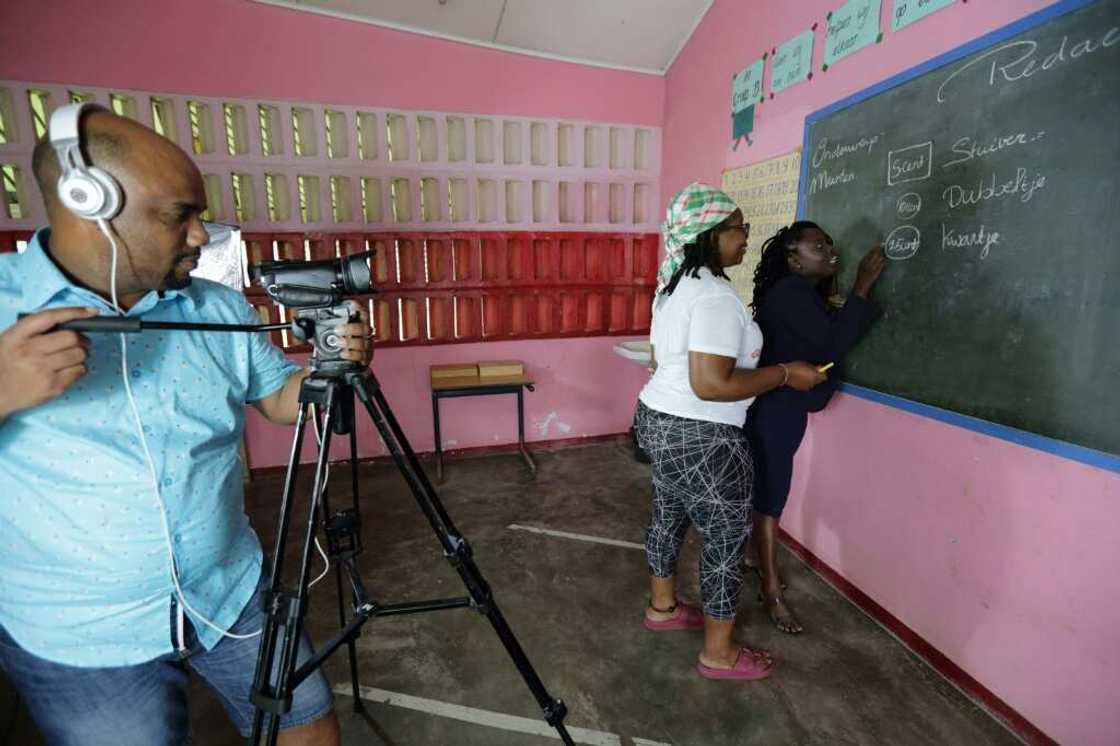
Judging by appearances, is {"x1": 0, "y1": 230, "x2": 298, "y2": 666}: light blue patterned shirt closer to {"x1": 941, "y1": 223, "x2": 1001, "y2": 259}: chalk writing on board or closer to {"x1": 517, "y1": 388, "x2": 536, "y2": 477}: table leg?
{"x1": 941, "y1": 223, "x2": 1001, "y2": 259}: chalk writing on board

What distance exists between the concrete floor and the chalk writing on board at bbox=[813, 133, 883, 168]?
1950 millimetres

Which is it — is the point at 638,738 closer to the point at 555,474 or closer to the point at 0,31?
the point at 555,474

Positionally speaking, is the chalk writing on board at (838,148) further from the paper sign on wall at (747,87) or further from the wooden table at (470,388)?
the wooden table at (470,388)

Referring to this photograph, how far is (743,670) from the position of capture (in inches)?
77.5

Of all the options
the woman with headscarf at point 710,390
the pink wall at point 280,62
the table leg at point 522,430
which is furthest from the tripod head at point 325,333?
the pink wall at point 280,62

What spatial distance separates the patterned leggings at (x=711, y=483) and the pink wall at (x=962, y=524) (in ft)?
2.50

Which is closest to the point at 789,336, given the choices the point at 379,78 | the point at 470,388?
the point at 470,388

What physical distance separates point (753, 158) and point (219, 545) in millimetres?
2986

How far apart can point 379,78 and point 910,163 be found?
122 inches

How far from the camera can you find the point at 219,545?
1052 millimetres

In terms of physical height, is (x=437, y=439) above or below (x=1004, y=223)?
below

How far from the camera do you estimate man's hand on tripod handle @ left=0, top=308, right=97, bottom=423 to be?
71 centimetres

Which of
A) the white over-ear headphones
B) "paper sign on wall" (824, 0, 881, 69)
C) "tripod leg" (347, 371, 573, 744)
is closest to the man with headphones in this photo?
the white over-ear headphones

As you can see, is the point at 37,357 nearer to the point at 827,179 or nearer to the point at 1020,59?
the point at 1020,59
